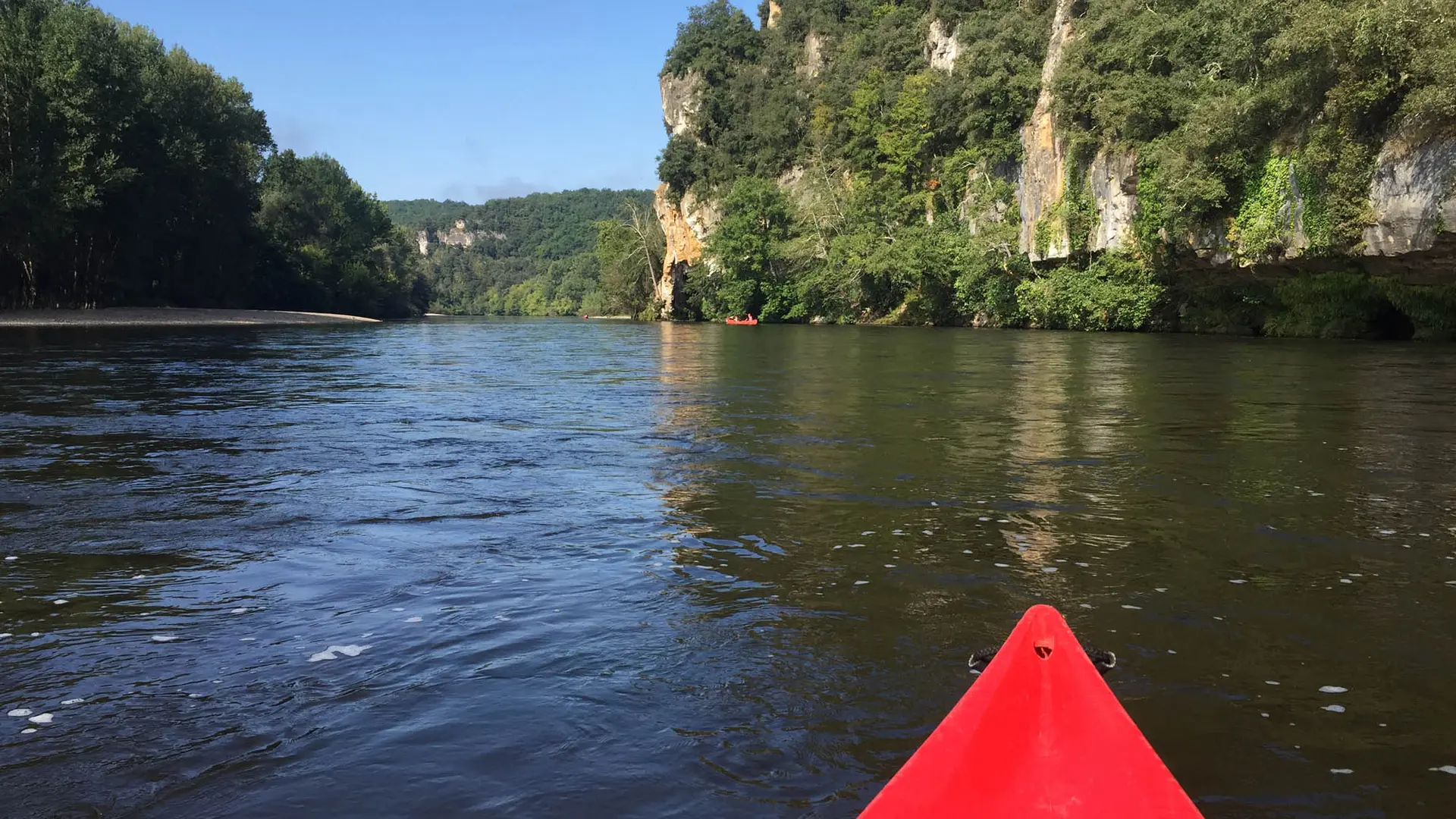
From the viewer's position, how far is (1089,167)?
40625 mm

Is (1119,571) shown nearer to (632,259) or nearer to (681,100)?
(681,100)

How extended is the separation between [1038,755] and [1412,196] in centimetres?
2792

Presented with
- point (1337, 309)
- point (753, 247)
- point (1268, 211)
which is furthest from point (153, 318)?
point (1337, 309)

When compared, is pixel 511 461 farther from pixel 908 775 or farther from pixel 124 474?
pixel 908 775

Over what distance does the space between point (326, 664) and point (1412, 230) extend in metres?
28.3

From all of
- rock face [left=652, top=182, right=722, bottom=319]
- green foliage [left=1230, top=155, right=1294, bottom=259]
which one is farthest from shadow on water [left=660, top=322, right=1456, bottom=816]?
rock face [left=652, top=182, right=722, bottom=319]

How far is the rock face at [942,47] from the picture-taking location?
2288 inches

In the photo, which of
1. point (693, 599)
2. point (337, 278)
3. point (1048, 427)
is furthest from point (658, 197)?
point (693, 599)

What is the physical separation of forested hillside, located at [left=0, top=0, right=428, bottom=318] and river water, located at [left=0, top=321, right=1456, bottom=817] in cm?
3945

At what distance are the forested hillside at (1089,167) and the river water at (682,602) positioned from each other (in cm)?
1597

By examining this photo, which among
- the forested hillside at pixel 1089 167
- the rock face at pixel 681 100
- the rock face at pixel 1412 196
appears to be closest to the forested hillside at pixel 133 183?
the rock face at pixel 681 100

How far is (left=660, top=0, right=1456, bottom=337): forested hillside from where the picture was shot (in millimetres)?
25000

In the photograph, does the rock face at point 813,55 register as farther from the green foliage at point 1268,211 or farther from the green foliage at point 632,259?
the green foliage at point 1268,211

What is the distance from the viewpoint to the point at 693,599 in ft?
17.6
